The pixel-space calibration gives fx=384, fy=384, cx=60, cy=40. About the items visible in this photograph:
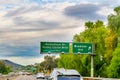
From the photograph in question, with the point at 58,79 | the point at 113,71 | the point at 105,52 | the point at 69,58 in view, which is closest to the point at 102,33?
the point at 105,52

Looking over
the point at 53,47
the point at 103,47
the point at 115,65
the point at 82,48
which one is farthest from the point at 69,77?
the point at 103,47

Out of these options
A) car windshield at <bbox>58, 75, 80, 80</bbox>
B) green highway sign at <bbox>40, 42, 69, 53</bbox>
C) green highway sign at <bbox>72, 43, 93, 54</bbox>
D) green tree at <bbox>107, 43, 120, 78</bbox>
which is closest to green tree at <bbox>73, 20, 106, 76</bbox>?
green tree at <bbox>107, 43, 120, 78</bbox>

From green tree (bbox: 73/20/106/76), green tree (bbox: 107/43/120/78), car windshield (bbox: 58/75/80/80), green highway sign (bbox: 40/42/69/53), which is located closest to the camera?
car windshield (bbox: 58/75/80/80)

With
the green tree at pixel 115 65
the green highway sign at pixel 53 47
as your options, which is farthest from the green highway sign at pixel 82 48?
the green tree at pixel 115 65

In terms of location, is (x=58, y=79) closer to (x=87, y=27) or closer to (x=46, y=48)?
(x=46, y=48)

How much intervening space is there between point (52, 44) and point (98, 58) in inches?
960

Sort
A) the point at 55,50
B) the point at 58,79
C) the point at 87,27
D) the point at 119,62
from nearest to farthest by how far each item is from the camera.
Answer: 1. the point at 58,79
2. the point at 55,50
3. the point at 119,62
4. the point at 87,27

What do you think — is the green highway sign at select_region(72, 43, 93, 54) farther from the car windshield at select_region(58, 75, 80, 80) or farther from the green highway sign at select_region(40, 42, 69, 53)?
the car windshield at select_region(58, 75, 80, 80)

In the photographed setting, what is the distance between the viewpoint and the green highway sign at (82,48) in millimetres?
60594

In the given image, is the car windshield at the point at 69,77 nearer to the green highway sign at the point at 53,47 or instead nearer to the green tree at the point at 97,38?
the green highway sign at the point at 53,47

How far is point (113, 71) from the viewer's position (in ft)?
237

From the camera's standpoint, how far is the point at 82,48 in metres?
60.6

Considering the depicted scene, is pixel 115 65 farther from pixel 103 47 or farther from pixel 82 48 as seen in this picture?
pixel 82 48

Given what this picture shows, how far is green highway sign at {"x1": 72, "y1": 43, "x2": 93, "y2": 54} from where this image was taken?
A: 60.6 meters
